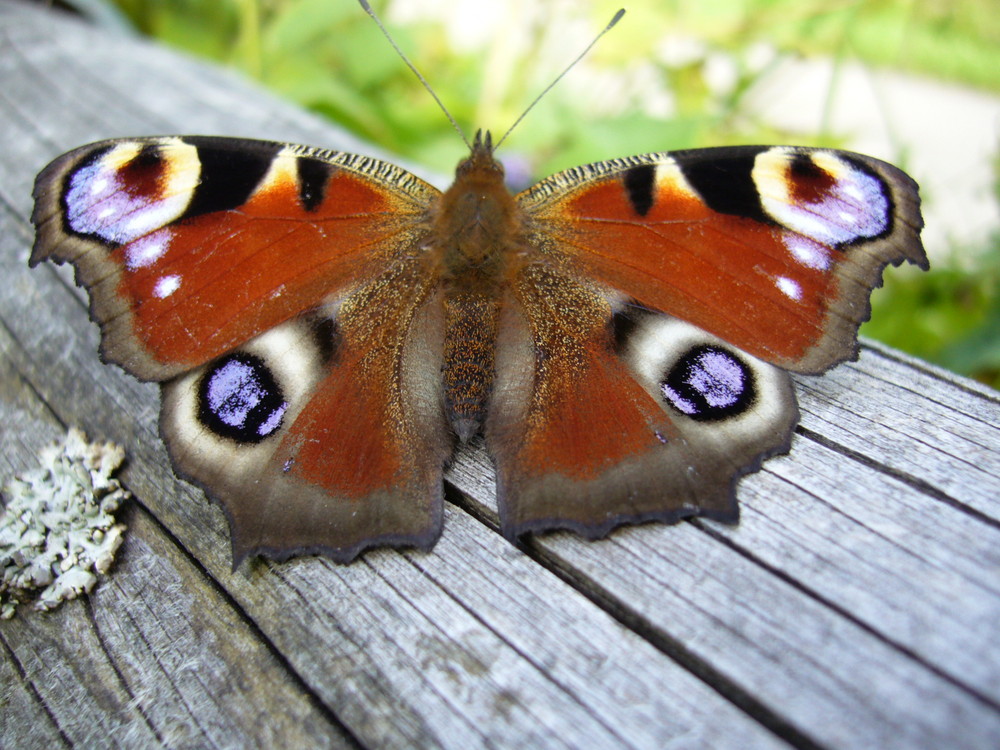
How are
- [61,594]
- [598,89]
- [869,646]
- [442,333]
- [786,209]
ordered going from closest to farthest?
[869,646]
[61,594]
[786,209]
[442,333]
[598,89]

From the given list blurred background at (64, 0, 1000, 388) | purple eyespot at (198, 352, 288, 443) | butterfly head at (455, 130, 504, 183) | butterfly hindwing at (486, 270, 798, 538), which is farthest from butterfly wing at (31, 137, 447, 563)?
blurred background at (64, 0, 1000, 388)

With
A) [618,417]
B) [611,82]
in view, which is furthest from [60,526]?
[611,82]

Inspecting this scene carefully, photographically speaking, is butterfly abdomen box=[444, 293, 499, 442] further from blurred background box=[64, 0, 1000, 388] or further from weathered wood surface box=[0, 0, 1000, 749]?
Answer: blurred background box=[64, 0, 1000, 388]

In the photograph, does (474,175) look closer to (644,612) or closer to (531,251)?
(531,251)

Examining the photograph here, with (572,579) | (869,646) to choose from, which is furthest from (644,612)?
(869,646)

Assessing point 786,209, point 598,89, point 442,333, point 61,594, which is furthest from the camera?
point 598,89

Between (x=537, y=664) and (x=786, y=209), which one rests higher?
(x=786, y=209)
